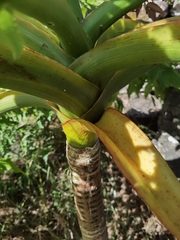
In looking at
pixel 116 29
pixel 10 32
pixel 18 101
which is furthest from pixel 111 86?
pixel 10 32

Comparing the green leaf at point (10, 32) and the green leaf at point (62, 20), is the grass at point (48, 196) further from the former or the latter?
the green leaf at point (10, 32)

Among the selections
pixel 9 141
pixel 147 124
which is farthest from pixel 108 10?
pixel 147 124

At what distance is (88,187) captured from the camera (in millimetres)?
982

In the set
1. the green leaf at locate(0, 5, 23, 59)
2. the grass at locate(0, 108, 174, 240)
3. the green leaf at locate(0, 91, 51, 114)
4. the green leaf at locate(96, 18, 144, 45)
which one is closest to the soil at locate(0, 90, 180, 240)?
the grass at locate(0, 108, 174, 240)

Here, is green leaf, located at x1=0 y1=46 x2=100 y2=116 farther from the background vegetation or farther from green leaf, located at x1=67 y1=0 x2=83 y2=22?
the background vegetation

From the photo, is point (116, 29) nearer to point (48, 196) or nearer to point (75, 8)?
point (75, 8)

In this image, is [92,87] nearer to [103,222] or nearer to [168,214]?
[168,214]

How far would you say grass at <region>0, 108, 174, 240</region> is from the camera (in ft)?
6.47

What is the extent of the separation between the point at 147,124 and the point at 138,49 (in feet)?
6.83

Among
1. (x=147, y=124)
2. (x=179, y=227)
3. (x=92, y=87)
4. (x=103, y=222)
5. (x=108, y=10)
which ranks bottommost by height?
(x=147, y=124)

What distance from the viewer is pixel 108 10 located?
82 centimetres

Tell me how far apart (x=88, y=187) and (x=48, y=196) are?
4.07 feet

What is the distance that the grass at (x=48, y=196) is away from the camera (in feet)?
6.47

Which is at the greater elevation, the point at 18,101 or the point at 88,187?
the point at 18,101
